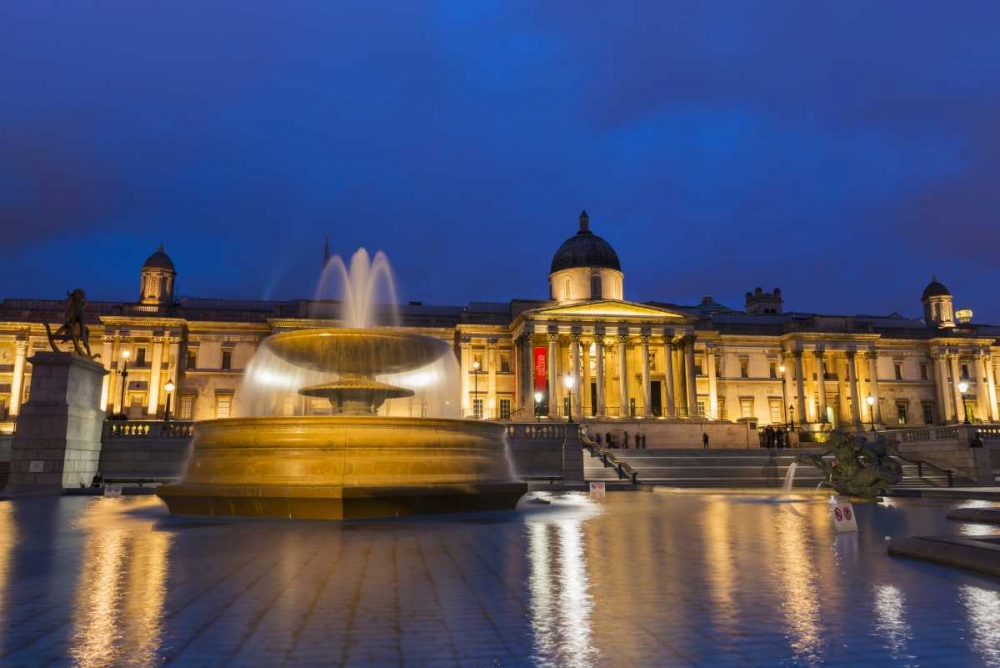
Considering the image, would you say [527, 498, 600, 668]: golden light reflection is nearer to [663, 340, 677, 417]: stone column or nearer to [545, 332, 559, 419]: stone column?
[545, 332, 559, 419]: stone column

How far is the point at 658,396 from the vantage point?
209 ft

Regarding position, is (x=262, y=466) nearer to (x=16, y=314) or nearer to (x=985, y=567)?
(x=985, y=567)

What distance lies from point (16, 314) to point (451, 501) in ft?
199

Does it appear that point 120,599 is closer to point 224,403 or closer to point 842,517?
point 842,517

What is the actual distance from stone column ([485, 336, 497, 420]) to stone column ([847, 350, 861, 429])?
108 ft

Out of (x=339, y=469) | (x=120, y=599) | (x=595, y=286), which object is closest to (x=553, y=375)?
(x=595, y=286)

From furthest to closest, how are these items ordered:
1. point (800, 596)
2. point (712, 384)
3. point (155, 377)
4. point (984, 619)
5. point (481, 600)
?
1. point (712, 384)
2. point (155, 377)
3. point (800, 596)
4. point (481, 600)
5. point (984, 619)

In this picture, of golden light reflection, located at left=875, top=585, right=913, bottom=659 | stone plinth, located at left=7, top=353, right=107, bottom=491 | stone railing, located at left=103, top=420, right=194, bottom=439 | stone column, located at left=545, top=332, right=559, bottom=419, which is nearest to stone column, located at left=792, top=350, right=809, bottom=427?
stone column, located at left=545, top=332, right=559, bottom=419

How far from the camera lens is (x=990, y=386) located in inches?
2783

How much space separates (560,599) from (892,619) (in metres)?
2.42

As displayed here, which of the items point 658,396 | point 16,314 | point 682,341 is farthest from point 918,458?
point 16,314

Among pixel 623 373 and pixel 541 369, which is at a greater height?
pixel 541 369

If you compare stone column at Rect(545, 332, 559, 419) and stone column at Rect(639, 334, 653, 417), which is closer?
stone column at Rect(545, 332, 559, 419)

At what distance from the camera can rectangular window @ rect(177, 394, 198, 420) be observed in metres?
60.4
